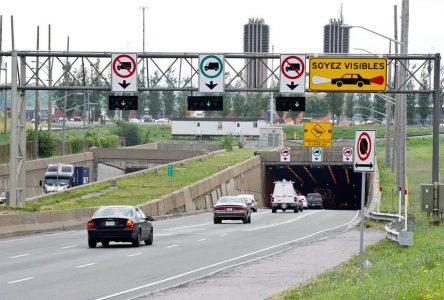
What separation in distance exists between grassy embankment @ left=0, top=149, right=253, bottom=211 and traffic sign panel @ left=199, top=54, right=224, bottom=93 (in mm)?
9376

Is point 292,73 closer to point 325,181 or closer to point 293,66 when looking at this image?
point 293,66

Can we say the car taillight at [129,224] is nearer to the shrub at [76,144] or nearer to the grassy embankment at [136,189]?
the grassy embankment at [136,189]

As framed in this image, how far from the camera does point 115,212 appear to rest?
3603 cm

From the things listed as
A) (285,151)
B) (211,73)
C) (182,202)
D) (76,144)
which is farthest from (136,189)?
(76,144)

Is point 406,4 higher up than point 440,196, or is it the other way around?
point 406,4

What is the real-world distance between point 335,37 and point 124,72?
11446 cm

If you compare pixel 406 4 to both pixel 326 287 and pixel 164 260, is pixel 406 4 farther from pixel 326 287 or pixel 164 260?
pixel 326 287

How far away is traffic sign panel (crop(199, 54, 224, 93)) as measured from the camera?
51.5 meters

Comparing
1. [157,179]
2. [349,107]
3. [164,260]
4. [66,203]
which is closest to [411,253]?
[164,260]

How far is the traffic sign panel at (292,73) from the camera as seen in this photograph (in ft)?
168

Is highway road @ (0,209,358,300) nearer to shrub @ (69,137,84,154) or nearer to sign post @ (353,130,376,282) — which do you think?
sign post @ (353,130,376,282)

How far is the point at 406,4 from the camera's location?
50688 millimetres

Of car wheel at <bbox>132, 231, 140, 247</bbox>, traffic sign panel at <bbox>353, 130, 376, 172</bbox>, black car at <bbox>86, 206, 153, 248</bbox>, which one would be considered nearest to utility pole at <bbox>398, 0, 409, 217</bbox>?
car wheel at <bbox>132, 231, 140, 247</bbox>

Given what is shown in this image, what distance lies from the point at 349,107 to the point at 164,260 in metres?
163
